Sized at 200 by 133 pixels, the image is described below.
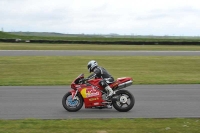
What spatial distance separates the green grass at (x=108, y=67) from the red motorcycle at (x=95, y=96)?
1035 cm

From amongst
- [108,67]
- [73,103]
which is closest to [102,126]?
[73,103]

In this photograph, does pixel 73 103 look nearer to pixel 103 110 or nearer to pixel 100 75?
pixel 103 110

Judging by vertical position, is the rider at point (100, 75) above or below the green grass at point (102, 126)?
above

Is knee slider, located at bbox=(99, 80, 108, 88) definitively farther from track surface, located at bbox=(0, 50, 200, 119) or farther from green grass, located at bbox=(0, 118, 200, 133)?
green grass, located at bbox=(0, 118, 200, 133)

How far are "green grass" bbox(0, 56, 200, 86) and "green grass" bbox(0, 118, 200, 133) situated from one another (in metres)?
11.9

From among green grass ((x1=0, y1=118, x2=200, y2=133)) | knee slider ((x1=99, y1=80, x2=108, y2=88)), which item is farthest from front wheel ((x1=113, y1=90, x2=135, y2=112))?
green grass ((x1=0, y1=118, x2=200, y2=133))

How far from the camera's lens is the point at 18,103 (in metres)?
11.9

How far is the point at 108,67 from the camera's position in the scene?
88.7 feet

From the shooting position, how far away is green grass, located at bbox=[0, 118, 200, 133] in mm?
8078

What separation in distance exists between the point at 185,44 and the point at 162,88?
43.0 meters

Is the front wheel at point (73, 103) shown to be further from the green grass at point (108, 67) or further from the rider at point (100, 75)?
the green grass at point (108, 67)

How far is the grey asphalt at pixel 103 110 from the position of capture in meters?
10.1

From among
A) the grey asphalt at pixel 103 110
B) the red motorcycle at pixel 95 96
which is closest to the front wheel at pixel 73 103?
the red motorcycle at pixel 95 96

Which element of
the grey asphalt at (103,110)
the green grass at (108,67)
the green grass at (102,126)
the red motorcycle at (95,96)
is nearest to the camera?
the green grass at (102,126)
